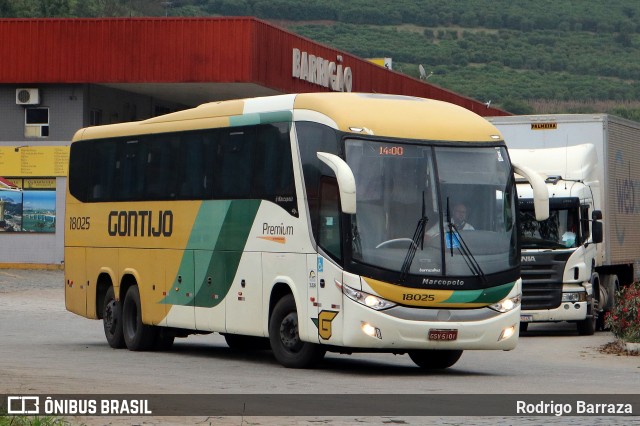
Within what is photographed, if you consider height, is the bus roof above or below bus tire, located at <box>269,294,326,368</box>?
above

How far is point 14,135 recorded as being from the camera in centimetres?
4575

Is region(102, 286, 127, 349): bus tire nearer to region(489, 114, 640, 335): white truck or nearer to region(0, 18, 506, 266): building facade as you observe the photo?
region(489, 114, 640, 335): white truck

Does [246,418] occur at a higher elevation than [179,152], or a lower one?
lower

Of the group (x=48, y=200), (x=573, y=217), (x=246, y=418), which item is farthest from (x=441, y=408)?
(x=48, y=200)

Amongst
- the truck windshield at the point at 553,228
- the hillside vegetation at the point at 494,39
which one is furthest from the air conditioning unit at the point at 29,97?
the hillside vegetation at the point at 494,39

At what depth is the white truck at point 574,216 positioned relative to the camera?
27203 mm

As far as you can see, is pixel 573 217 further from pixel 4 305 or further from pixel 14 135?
pixel 14 135

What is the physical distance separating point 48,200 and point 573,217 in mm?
22476

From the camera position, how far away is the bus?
17.6 m

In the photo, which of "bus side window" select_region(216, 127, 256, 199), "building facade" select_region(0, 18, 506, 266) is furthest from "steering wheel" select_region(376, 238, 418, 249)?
"building facade" select_region(0, 18, 506, 266)

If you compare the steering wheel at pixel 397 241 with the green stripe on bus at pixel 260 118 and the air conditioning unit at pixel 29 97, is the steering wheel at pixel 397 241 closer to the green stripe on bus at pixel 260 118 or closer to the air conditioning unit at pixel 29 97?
the green stripe on bus at pixel 260 118

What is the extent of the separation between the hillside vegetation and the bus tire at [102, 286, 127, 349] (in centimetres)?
9720

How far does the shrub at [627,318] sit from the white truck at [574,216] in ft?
7.97

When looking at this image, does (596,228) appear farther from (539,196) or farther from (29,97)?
(29,97)
